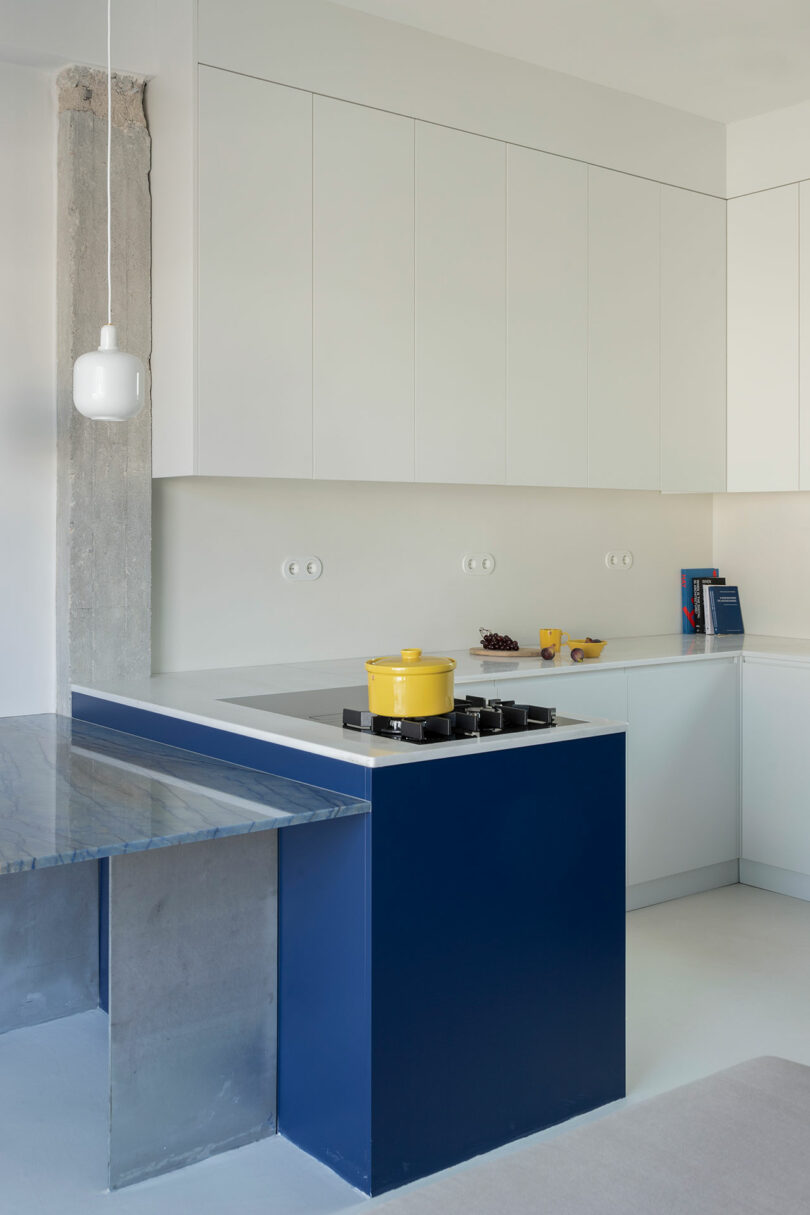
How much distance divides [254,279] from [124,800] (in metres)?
1.62

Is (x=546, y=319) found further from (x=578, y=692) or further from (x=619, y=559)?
(x=578, y=692)

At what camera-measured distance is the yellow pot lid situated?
7.82 feet

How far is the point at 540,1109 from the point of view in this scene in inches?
97.7

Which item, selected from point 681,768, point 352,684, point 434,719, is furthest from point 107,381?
point 681,768

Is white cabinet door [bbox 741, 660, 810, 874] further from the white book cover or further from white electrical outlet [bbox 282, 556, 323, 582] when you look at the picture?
white electrical outlet [bbox 282, 556, 323, 582]

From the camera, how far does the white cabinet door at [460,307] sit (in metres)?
3.58

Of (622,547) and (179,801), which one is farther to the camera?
(622,547)

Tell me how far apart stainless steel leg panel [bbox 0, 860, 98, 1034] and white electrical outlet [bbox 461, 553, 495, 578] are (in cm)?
167

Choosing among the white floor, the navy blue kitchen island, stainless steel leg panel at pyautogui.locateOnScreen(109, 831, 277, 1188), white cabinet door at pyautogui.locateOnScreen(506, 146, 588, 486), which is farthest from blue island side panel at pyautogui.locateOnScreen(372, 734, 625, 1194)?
white cabinet door at pyautogui.locateOnScreen(506, 146, 588, 486)

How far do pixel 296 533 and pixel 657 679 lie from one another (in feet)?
4.29

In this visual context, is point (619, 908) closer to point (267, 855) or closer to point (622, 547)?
point (267, 855)

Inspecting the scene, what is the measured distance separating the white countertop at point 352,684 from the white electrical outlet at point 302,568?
0.91ft

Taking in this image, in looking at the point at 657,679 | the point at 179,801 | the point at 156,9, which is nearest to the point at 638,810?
the point at 657,679

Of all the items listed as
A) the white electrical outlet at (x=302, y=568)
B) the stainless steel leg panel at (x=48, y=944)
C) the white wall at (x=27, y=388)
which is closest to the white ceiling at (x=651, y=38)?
the white wall at (x=27, y=388)
